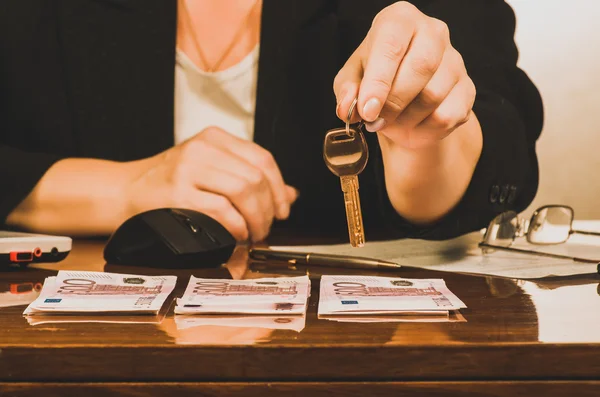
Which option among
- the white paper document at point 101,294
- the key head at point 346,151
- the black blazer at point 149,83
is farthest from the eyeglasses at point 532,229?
the white paper document at point 101,294

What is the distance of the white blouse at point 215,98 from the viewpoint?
1251 millimetres

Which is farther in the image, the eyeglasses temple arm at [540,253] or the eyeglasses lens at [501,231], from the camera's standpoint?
the eyeglasses lens at [501,231]

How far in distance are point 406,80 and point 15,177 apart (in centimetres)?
62

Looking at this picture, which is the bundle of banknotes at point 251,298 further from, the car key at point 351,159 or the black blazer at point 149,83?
the black blazer at point 149,83

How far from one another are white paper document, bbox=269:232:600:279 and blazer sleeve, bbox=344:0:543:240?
32mm

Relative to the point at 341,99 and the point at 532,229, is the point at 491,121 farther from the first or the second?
the point at 341,99

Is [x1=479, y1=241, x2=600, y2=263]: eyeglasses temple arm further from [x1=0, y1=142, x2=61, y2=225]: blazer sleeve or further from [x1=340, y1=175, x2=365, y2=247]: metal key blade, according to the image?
[x1=0, y1=142, x2=61, y2=225]: blazer sleeve

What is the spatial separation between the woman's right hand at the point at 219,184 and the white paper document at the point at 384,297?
10.3 inches

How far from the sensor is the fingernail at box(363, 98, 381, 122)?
538 mm

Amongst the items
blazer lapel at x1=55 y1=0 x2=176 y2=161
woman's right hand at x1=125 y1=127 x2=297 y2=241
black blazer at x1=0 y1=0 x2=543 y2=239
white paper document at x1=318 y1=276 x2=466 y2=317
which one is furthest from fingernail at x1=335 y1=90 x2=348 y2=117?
blazer lapel at x1=55 y1=0 x2=176 y2=161

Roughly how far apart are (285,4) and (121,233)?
65 centimetres

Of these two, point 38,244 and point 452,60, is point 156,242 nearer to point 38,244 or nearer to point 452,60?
point 38,244

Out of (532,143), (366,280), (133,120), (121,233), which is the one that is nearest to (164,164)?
(121,233)
